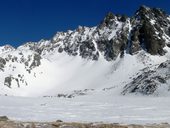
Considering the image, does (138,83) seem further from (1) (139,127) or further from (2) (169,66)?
(1) (139,127)

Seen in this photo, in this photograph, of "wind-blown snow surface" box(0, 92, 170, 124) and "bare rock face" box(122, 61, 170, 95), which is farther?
"bare rock face" box(122, 61, 170, 95)

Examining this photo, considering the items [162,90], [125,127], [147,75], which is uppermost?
[147,75]

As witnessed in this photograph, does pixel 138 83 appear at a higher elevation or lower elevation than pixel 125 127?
higher

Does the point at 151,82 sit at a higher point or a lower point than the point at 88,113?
higher

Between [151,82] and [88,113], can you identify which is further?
[151,82]

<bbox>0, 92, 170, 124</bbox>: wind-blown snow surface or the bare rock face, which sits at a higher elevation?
the bare rock face

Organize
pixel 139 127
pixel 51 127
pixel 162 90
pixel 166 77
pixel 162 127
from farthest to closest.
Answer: pixel 166 77 → pixel 162 90 → pixel 162 127 → pixel 139 127 → pixel 51 127

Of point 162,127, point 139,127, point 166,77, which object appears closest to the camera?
point 139,127

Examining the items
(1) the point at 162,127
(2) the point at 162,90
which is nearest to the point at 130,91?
(2) the point at 162,90

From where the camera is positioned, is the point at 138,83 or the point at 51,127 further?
the point at 138,83

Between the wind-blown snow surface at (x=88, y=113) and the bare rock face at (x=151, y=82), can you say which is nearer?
the wind-blown snow surface at (x=88, y=113)

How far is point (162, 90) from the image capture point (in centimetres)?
15300

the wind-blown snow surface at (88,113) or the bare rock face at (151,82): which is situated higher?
the bare rock face at (151,82)

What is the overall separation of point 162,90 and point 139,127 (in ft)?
419
